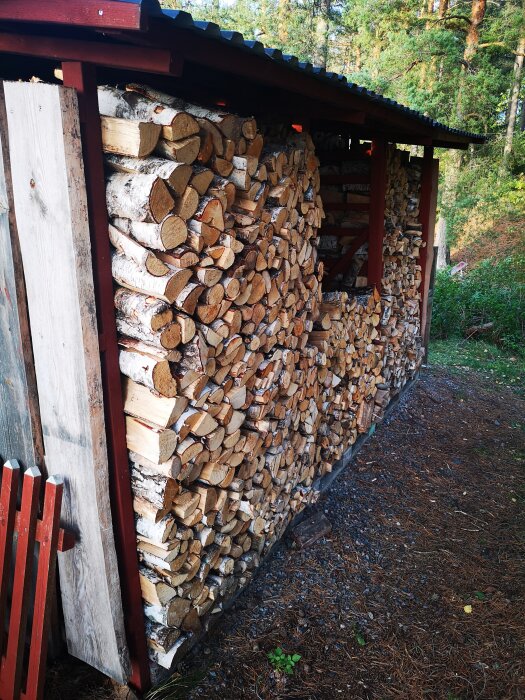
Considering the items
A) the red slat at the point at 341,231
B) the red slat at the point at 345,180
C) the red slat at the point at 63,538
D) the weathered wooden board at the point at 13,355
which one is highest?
the red slat at the point at 345,180

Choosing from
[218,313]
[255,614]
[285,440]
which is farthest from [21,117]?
[255,614]

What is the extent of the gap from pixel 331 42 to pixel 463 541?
72.3ft

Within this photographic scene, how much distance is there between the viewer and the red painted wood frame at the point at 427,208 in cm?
637

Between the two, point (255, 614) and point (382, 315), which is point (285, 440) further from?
point (382, 315)

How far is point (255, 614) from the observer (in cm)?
319

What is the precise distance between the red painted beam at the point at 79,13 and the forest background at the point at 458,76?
38.0ft

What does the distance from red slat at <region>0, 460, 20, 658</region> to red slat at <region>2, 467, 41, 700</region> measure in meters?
0.09

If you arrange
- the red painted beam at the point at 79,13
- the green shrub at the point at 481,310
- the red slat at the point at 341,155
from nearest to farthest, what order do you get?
the red painted beam at the point at 79,13 < the red slat at the point at 341,155 < the green shrub at the point at 481,310

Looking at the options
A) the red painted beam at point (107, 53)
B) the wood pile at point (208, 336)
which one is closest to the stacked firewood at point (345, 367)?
the wood pile at point (208, 336)

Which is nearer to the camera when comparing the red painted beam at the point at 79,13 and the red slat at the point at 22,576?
the red painted beam at the point at 79,13

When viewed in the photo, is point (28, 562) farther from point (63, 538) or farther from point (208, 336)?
point (208, 336)

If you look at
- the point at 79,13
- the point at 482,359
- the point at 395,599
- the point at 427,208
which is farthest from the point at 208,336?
the point at 482,359

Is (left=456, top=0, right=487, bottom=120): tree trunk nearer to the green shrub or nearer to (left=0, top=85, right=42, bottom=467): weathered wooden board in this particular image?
the green shrub

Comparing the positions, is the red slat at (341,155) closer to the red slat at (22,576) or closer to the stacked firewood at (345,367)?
the stacked firewood at (345,367)
